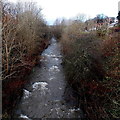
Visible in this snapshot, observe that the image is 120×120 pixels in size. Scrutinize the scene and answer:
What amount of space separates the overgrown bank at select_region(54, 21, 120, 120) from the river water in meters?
0.90

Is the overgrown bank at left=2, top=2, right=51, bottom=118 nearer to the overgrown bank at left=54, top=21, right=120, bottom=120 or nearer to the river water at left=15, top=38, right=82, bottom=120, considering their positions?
the river water at left=15, top=38, right=82, bottom=120

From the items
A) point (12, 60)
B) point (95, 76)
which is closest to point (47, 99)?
point (95, 76)

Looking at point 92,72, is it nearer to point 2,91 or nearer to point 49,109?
point 49,109

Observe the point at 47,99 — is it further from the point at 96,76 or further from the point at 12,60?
the point at 12,60

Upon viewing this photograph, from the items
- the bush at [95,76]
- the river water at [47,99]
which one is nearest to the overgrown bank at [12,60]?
the river water at [47,99]

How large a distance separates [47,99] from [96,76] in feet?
16.0

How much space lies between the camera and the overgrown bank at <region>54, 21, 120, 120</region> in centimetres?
914

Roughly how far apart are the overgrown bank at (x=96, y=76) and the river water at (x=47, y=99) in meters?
0.90

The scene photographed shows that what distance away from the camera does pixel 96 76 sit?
1293cm

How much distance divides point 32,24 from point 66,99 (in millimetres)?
14226

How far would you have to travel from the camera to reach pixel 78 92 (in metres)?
13.0

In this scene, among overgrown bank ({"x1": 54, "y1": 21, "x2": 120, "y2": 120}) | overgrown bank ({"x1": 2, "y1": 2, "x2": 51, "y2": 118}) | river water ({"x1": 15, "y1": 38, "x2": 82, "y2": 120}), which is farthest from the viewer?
overgrown bank ({"x1": 2, "y1": 2, "x2": 51, "y2": 118})

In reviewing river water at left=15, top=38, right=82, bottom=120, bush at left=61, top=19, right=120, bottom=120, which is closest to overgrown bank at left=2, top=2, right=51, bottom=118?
river water at left=15, top=38, right=82, bottom=120

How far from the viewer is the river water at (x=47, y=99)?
414 inches
